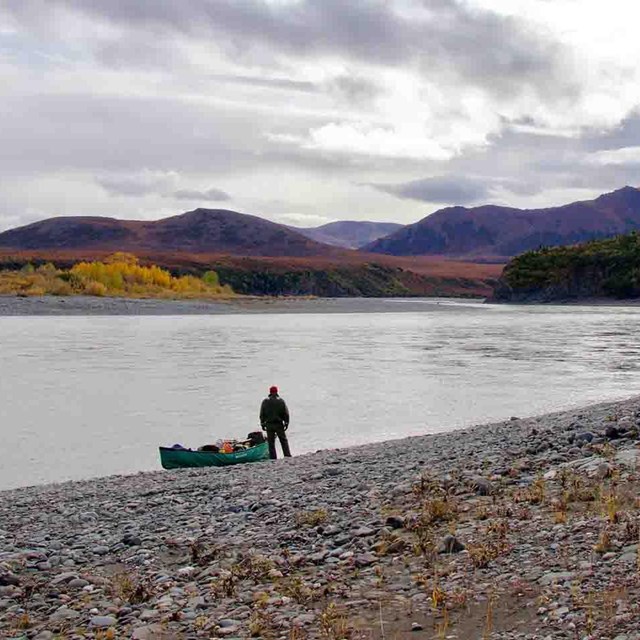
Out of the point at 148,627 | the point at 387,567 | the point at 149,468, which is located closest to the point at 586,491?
the point at 387,567

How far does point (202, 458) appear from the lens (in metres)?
17.6

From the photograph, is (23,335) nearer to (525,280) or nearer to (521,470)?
(521,470)

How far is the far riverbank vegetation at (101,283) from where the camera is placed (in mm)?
107375

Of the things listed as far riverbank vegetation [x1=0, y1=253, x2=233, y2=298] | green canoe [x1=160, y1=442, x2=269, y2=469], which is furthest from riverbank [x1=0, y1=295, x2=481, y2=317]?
green canoe [x1=160, y1=442, x2=269, y2=469]

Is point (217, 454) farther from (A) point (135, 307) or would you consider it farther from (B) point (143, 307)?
(B) point (143, 307)

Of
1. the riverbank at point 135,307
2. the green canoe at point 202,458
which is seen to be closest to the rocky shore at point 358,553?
the green canoe at point 202,458

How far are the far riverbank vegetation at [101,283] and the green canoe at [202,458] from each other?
88.5 m

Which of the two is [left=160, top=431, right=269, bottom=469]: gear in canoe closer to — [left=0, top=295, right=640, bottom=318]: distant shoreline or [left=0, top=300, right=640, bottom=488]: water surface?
[left=0, top=300, right=640, bottom=488]: water surface

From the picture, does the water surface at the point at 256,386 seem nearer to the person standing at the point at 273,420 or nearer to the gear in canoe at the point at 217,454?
the gear in canoe at the point at 217,454

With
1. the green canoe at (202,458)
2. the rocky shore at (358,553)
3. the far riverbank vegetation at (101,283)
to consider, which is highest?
the far riverbank vegetation at (101,283)

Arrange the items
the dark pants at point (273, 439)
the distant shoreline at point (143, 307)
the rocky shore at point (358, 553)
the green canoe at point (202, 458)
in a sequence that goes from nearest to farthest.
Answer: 1. the rocky shore at point (358, 553)
2. the green canoe at point (202, 458)
3. the dark pants at point (273, 439)
4. the distant shoreline at point (143, 307)

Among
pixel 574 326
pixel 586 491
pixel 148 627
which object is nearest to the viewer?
pixel 148 627

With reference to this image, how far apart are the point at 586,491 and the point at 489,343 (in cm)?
4449

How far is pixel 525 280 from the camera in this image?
15288 cm
